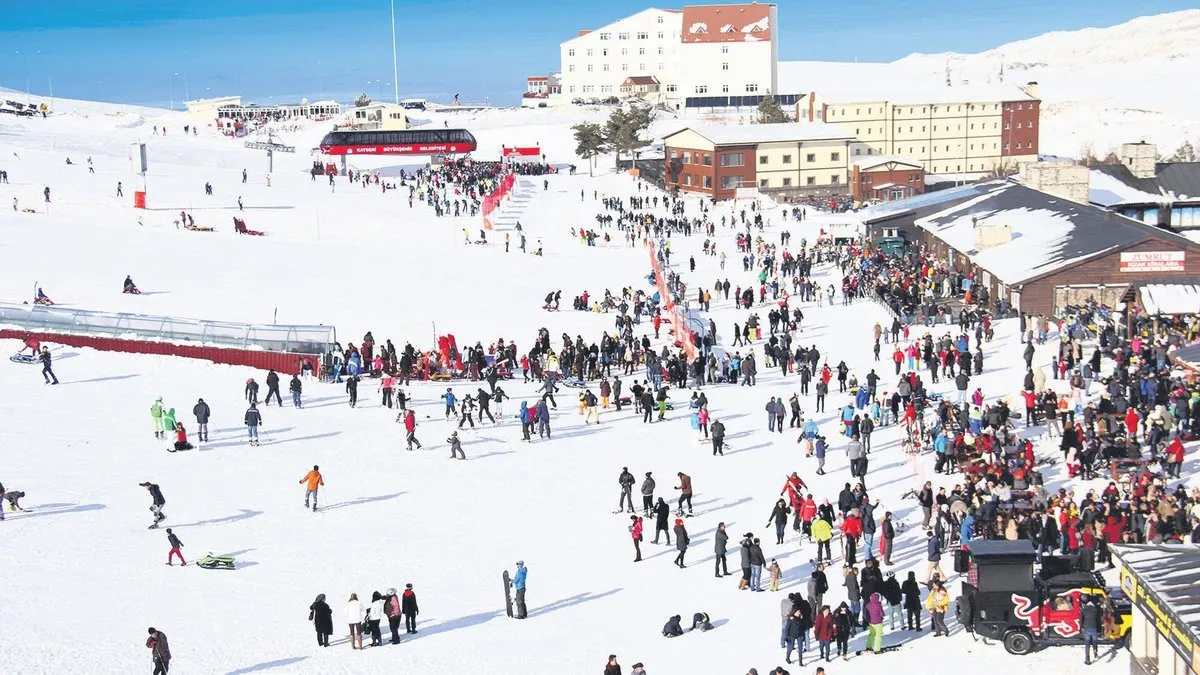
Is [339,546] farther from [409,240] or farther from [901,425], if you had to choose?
[409,240]

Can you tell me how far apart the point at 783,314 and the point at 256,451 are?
15.9m

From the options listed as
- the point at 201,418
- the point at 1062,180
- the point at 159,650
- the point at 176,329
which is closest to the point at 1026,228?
the point at 1062,180

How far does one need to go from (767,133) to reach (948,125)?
2013cm

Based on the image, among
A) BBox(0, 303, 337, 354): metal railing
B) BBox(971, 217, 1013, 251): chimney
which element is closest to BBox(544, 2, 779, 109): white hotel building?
BBox(971, 217, 1013, 251): chimney

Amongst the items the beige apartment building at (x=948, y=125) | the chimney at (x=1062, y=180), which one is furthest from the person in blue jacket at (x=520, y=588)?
the beige apartment building at (x=948, y=125)

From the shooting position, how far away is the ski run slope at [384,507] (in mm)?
16062

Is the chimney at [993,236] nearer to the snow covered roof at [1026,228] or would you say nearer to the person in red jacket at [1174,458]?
the snow covered roof at [1026,228]

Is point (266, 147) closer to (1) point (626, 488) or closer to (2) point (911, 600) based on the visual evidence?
(1) point (626, 488)

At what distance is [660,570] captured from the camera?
1891 cm

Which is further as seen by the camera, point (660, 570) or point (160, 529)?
point (160, 529)

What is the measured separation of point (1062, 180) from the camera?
45562 mm

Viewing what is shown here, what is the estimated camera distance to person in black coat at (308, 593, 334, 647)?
15898mm

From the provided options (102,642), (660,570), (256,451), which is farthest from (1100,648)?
(256,451)

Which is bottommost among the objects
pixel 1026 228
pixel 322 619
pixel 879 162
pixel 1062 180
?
pixel 322 619
